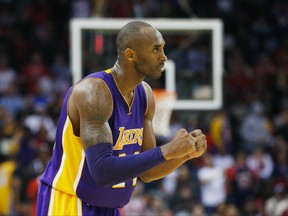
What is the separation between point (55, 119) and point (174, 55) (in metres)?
2.88

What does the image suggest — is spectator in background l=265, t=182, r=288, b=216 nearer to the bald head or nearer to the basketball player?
the basketball player

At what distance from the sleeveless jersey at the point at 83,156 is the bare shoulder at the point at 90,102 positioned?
0.20 ft

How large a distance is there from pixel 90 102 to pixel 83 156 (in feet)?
1.45

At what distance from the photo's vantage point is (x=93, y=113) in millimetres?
4133

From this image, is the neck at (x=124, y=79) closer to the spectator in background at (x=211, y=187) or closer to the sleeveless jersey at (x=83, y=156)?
the sleeveless jersey at (x=83, y=156)

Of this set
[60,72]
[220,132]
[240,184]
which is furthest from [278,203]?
[60,72]

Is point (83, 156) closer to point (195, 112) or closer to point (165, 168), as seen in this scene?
point (165, 168)

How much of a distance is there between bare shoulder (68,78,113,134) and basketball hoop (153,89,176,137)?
5679 mm

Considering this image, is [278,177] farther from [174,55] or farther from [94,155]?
[94,155]

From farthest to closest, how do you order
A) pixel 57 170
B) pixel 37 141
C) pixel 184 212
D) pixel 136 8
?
1. pixel 136 8
2. pixel 37 141
3. pixel 184 212
4. pixel 57 170

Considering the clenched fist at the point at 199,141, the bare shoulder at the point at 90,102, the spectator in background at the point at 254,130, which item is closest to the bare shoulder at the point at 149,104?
the bare shoulder at the point at 90,102

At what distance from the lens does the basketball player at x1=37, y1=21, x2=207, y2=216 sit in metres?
4.07

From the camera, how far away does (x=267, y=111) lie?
1503 centimetres

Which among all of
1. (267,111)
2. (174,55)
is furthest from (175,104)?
(267,111)
